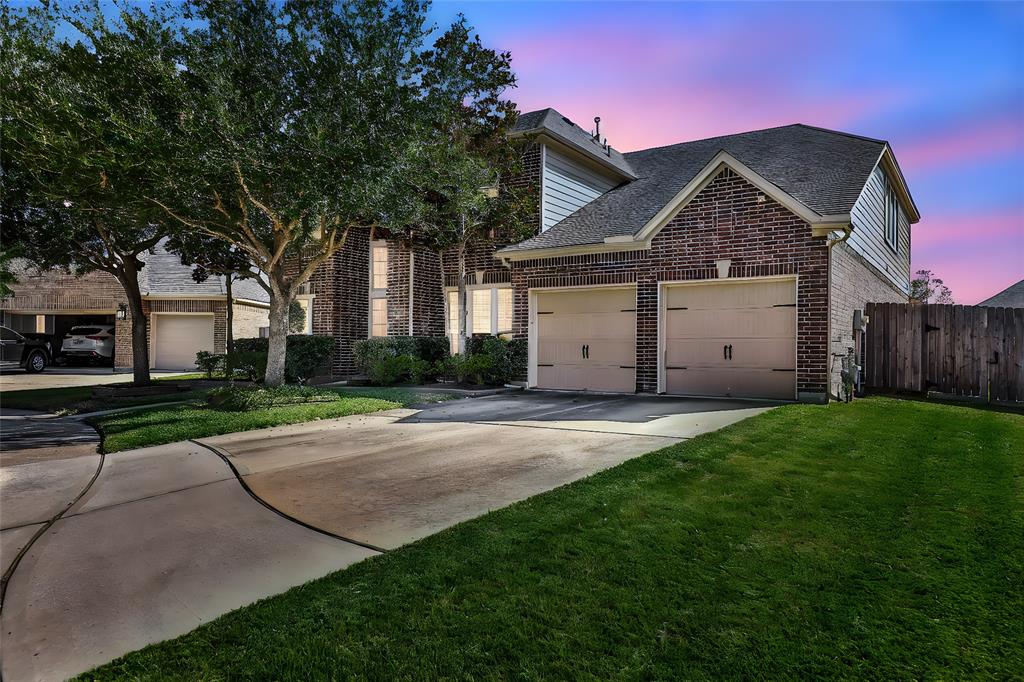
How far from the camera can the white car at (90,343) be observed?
77.9ft

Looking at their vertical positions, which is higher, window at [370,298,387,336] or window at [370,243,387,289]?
window at [370,243,387,289]

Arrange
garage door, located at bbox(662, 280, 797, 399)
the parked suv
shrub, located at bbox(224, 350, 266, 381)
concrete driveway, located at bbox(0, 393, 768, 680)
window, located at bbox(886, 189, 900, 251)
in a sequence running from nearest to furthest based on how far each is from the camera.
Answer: concrete driveway, located at bbox(0, 393, 768, 680) < garage door, located at bbox(662, 280, 797, 399) < shrub, located at bbox(224, 350, 266, 381) < window, located at bbox(886, 189, 900, 251) < the parked suv

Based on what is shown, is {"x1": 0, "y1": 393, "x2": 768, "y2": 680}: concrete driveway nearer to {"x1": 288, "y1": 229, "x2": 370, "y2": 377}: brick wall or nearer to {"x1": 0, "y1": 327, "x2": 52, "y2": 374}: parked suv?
{"x1": 288, "y1": 229, "x2": 370, "y2": 377}: brick wall

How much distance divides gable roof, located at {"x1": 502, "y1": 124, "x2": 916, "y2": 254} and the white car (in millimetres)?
20366

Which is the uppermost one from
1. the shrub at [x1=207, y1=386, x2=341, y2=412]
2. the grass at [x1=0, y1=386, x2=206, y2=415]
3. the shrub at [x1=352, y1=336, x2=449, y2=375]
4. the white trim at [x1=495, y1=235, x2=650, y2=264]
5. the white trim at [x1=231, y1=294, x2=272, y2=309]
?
the white trim at [x1=495, y1=235, x2=650, y2=264]

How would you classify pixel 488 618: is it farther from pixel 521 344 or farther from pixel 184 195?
pixel 521 344

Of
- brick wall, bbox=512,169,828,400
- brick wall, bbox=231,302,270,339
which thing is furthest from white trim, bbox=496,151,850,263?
brick wall, bbox=231,302,270,339

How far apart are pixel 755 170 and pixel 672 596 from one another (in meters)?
10.1

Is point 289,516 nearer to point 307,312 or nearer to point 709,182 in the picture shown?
point 709,182

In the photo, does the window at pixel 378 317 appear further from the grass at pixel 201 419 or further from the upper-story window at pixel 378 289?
the grass at pixel 201 419

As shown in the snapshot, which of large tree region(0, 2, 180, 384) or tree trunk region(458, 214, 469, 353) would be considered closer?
large tree region(0, 2, 180, 384)

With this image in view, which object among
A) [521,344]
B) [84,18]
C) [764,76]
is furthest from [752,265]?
[84,18]

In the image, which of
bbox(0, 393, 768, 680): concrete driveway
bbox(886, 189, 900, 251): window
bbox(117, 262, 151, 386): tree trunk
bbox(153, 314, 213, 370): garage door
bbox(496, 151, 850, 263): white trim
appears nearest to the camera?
bbox(0, 393, 768, 680): concrete driveway

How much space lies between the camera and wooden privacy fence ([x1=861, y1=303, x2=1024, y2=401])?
1069 centimetres
